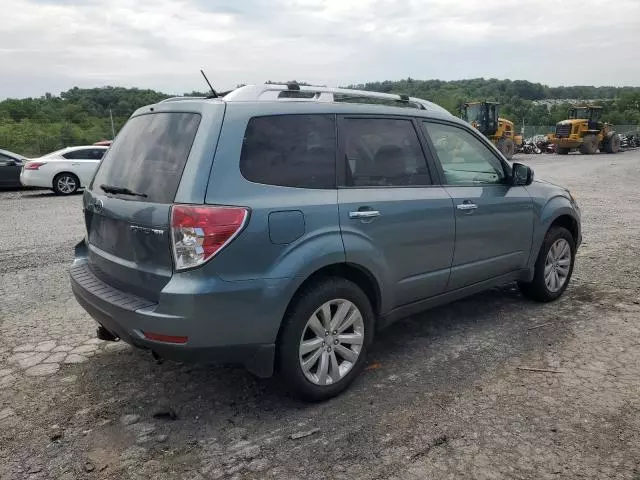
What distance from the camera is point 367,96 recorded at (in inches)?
157

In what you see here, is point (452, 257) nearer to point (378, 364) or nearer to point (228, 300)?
point (378, 364)

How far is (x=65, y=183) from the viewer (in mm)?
14906

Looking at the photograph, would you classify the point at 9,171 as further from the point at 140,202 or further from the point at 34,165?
the point at 140,202

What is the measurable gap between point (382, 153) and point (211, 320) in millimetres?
1695

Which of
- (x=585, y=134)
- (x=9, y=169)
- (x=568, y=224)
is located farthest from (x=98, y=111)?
(x=568, y=224)

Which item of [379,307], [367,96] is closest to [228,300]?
[379,307]

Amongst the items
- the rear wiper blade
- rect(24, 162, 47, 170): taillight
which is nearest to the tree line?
the rear wiper blade

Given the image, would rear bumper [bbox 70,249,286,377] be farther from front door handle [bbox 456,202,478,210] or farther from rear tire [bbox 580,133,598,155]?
rear tire [bbox 580,133,598,155]

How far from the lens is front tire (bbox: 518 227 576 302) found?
515 centimetres

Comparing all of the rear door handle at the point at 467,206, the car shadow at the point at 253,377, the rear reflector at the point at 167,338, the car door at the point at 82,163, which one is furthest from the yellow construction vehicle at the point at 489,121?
the rear reflector at the point at 167,338

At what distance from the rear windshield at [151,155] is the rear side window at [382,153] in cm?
103

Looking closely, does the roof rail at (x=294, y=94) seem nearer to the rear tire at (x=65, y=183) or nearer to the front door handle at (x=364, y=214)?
the front door handle at (x=364, y=214)

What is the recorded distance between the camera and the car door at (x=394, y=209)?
3.55 meters

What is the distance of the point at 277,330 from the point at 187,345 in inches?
19.7
